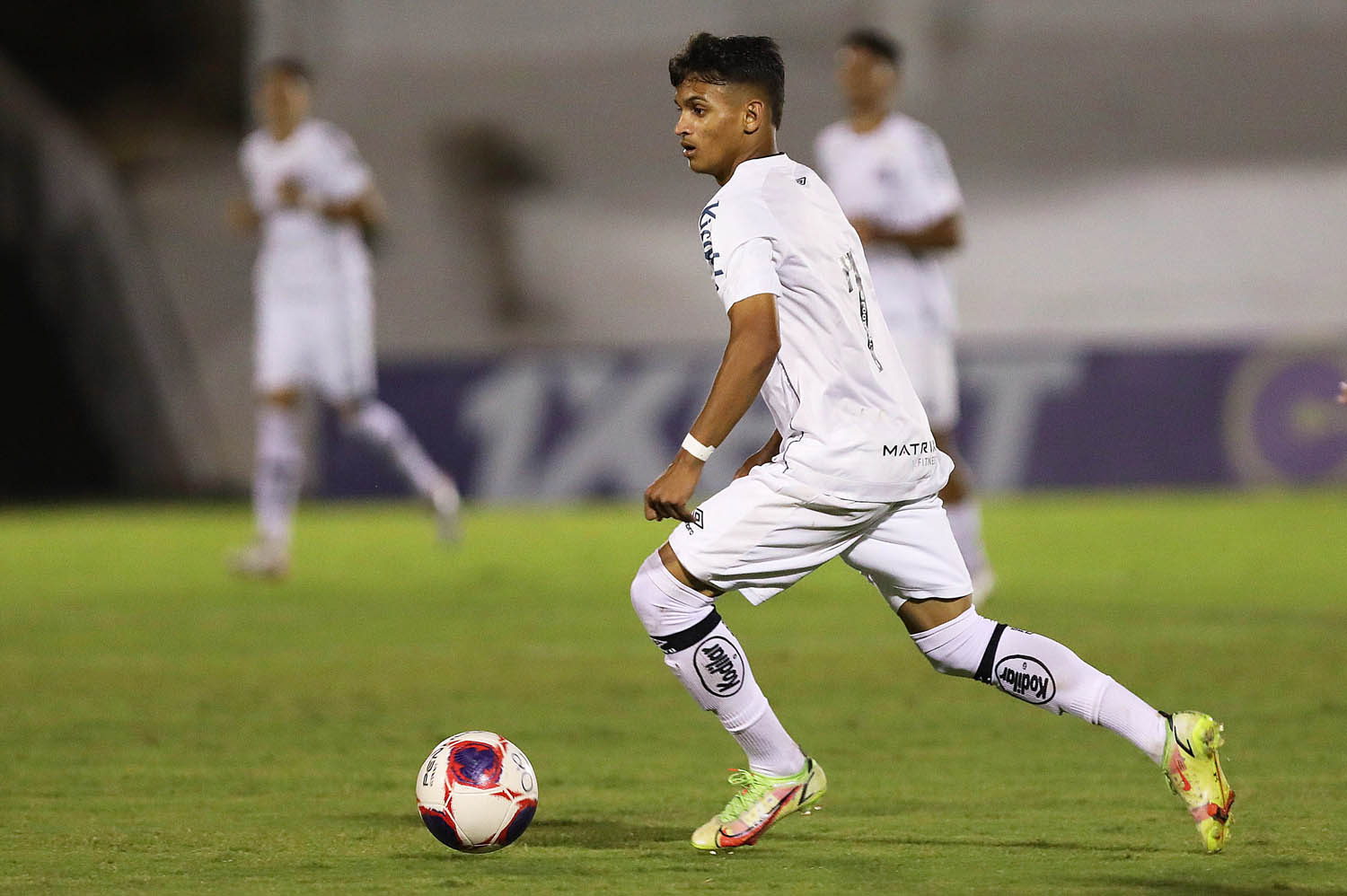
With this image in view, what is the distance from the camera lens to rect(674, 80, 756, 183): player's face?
4422mm

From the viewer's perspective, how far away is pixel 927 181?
9.11 meters

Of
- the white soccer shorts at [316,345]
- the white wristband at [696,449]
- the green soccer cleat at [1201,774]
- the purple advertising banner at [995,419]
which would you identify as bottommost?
the purple advertising banner at [995,419]

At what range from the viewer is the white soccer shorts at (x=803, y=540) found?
4.33 metres

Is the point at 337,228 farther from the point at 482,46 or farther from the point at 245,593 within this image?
the point at 482,46

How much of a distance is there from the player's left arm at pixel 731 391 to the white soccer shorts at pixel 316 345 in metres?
7.35

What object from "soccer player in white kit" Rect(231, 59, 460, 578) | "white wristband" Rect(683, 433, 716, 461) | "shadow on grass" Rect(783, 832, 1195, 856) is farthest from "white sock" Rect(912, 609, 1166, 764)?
"soccer player in white kit" Rect(231, 59, 460, 578)

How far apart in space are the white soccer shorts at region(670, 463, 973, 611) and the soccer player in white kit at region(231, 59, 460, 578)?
6952mm

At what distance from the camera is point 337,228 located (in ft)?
37.7

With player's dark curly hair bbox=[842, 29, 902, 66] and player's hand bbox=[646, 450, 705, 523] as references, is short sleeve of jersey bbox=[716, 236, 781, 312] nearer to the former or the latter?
player's hand bbox=[646, 450, 705, 523]

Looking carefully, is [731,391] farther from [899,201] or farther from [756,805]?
[899,201]

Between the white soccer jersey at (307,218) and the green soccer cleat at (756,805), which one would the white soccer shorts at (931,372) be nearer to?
the white soccer jersey at (307,218)

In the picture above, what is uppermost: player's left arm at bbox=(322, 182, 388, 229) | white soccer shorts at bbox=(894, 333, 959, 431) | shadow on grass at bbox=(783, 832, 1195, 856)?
shadow on grass at bbox=(783, 832, 1195, 856)

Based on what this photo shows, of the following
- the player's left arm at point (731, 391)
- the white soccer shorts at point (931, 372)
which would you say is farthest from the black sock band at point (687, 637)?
the white soccer shorts at point (931, 372)

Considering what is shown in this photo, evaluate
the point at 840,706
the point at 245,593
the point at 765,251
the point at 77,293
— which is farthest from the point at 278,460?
the point at 77,293
